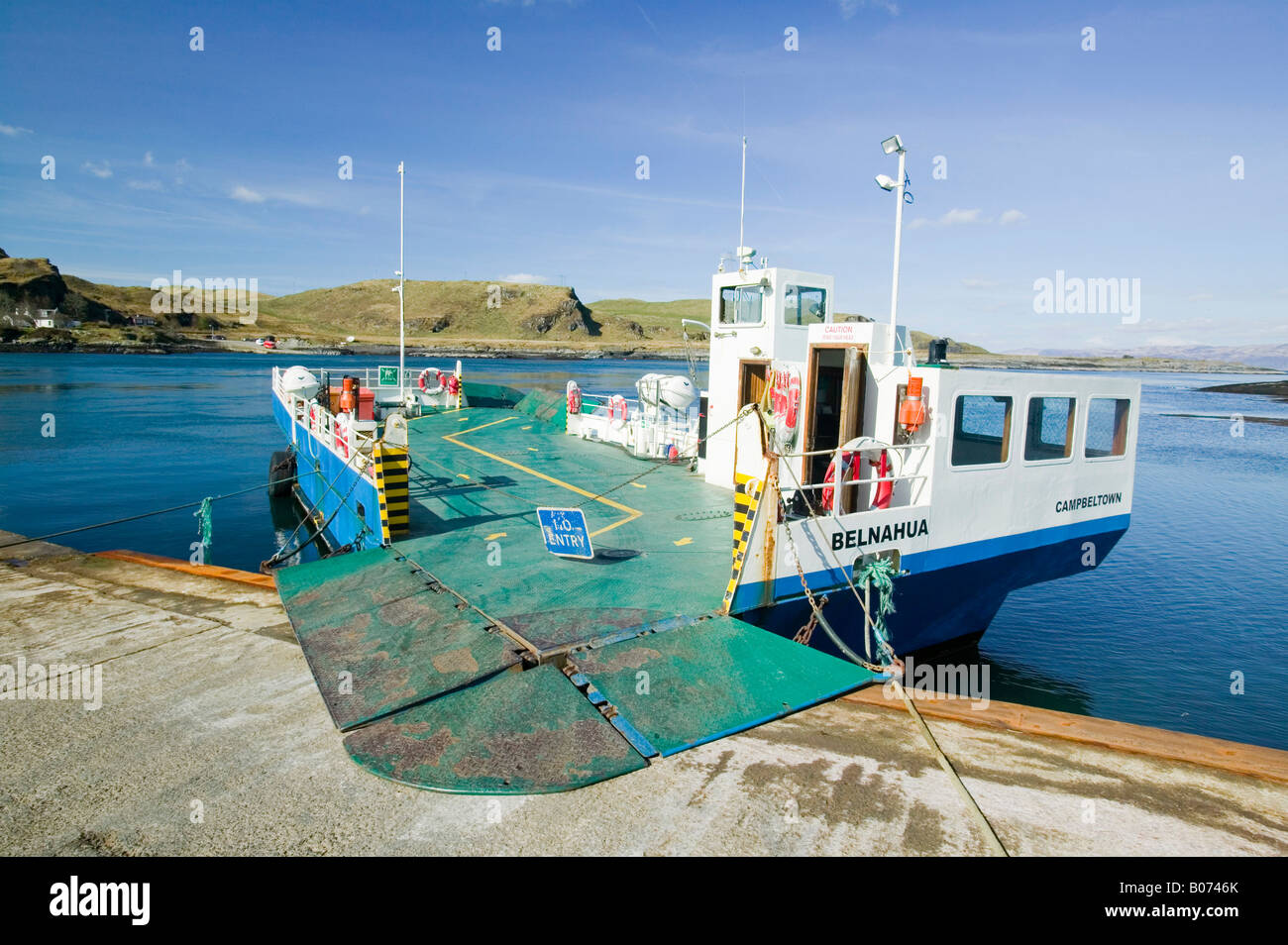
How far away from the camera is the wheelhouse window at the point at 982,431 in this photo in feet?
31.7

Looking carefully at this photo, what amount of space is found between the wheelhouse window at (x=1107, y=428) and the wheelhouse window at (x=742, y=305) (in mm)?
5407

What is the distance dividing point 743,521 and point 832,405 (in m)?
4.32

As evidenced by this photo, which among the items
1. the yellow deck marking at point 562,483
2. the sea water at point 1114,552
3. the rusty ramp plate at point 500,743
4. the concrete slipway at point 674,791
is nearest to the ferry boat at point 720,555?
the rusty ramp plate at point 500,743

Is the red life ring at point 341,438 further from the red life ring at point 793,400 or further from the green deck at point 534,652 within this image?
the red life ring at point 793,400

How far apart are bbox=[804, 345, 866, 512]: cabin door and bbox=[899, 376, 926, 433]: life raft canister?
982 millimetres

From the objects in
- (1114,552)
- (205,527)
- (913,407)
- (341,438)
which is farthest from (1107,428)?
(205,527)

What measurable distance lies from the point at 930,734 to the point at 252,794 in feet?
16.5

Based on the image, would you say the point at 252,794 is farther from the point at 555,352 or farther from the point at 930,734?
the point at 555,352

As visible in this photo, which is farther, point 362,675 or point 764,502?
point 764,502
